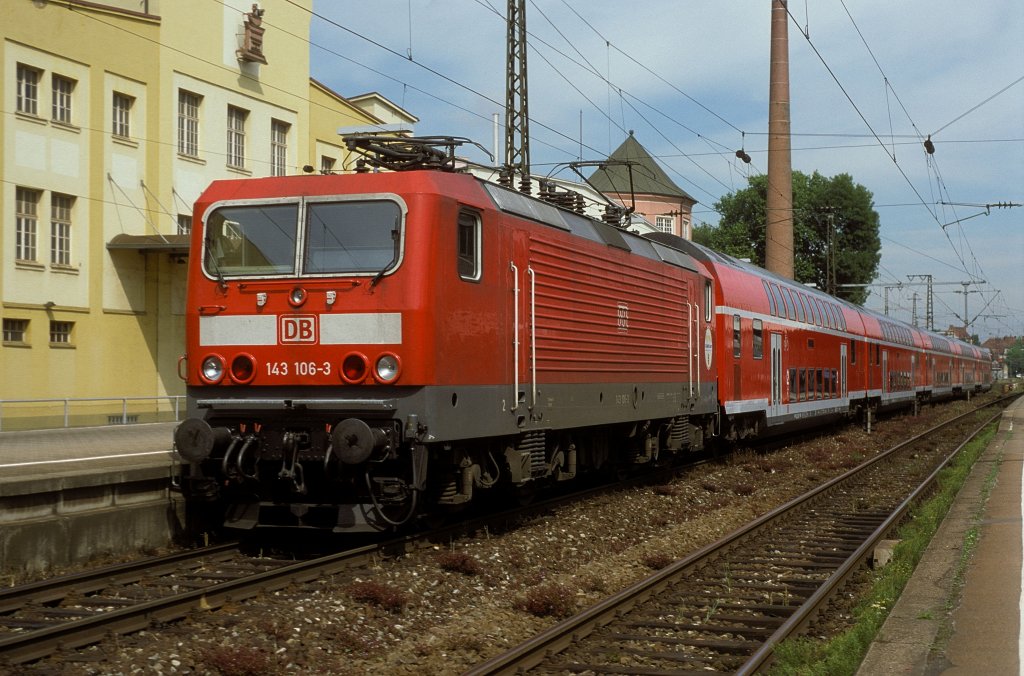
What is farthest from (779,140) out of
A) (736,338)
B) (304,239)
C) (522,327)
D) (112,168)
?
(304,239)

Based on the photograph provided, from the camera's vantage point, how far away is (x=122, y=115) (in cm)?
2766

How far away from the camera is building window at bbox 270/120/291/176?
32750mm

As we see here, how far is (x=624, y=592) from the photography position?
8.48 m

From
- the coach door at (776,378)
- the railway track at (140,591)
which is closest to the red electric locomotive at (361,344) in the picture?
the railway track at (140,591)

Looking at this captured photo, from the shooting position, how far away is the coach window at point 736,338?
1984 centimetres

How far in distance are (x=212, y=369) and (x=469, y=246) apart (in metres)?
2.65

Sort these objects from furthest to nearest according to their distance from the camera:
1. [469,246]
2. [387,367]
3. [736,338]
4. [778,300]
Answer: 1. [778,300]
2. [736,338]
3. [469,246]
4. [387,367]

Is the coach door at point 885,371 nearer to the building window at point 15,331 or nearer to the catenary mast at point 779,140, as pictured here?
the catenary mast at point 779,140

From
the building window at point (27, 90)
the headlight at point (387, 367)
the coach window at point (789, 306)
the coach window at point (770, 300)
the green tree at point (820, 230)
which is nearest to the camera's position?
the headlight at point (387, 367)

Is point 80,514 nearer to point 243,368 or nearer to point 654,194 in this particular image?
point 243,368

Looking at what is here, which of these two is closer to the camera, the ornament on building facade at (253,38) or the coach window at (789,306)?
the coach window at (789,306)

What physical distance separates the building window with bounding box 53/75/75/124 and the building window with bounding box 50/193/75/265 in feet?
5.99

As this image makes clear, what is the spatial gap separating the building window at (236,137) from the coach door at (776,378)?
16.6 m

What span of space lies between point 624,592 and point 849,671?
230cm
